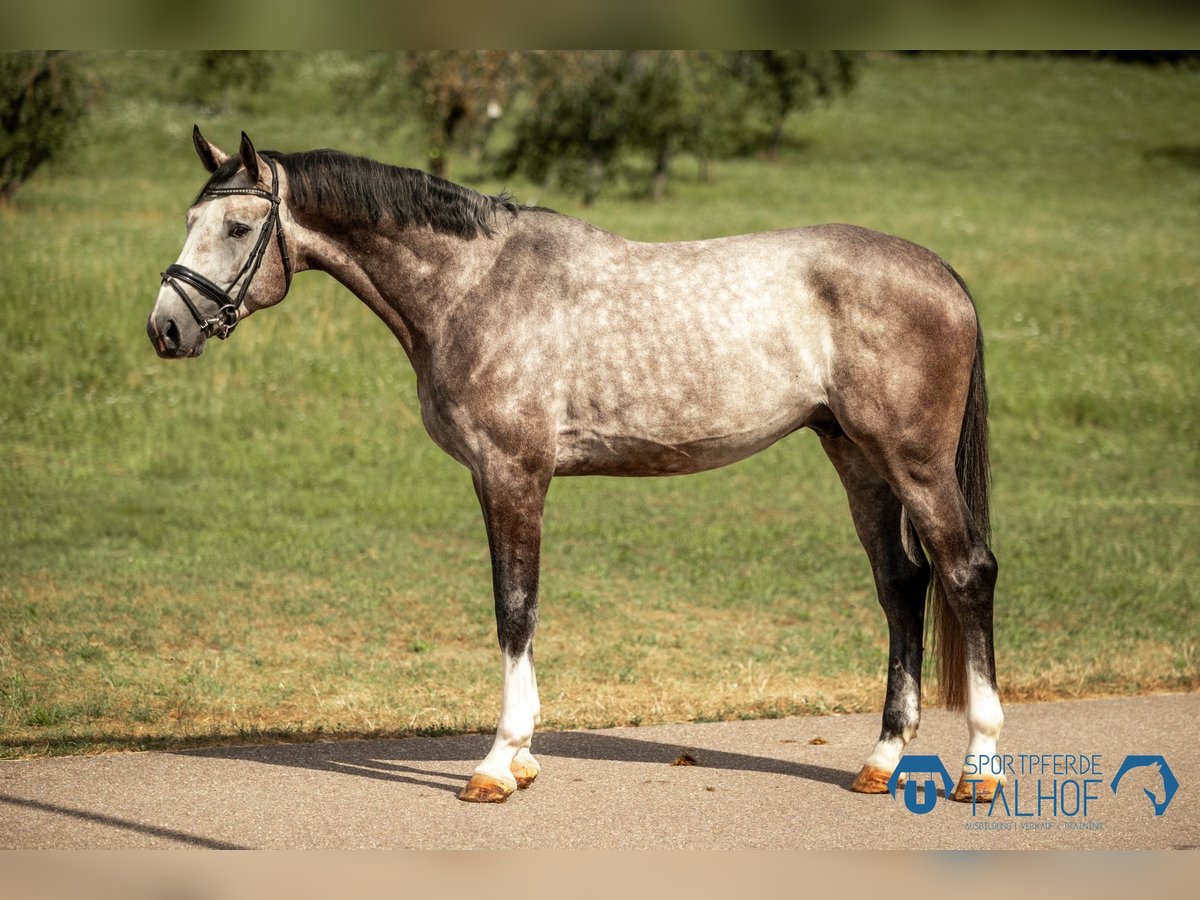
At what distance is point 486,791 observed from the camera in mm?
5215

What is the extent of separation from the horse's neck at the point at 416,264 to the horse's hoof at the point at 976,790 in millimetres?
2769

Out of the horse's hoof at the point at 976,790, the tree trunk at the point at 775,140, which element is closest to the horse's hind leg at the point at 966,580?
the horse's hoof at the point at 976,790

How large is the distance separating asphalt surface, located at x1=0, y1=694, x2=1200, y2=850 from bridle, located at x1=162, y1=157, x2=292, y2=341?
1.85 meters

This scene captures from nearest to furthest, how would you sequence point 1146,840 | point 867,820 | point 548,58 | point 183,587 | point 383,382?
point 1146,840
point 867,820
point 183,587
point 383,382
point 548,58

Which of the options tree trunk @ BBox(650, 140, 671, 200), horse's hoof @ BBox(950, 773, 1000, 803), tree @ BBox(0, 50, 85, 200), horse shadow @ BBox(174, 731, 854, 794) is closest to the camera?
horse's hoof @ BBox(950, 773, 1000, 803)

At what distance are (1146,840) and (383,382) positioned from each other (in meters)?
12.5

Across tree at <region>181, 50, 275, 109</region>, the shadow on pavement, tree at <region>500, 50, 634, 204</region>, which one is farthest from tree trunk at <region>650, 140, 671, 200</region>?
the shadow on pavement

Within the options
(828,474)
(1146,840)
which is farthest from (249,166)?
(828,474)

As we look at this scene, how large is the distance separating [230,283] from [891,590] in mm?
3012

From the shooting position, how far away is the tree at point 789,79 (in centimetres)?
4488

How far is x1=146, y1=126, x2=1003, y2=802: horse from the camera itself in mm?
5262

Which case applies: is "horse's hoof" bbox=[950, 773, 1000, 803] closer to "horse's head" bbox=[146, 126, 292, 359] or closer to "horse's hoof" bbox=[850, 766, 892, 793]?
"horse's hoof" bbox=[850, 766, 892, 793]

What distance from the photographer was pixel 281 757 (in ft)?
19.0
